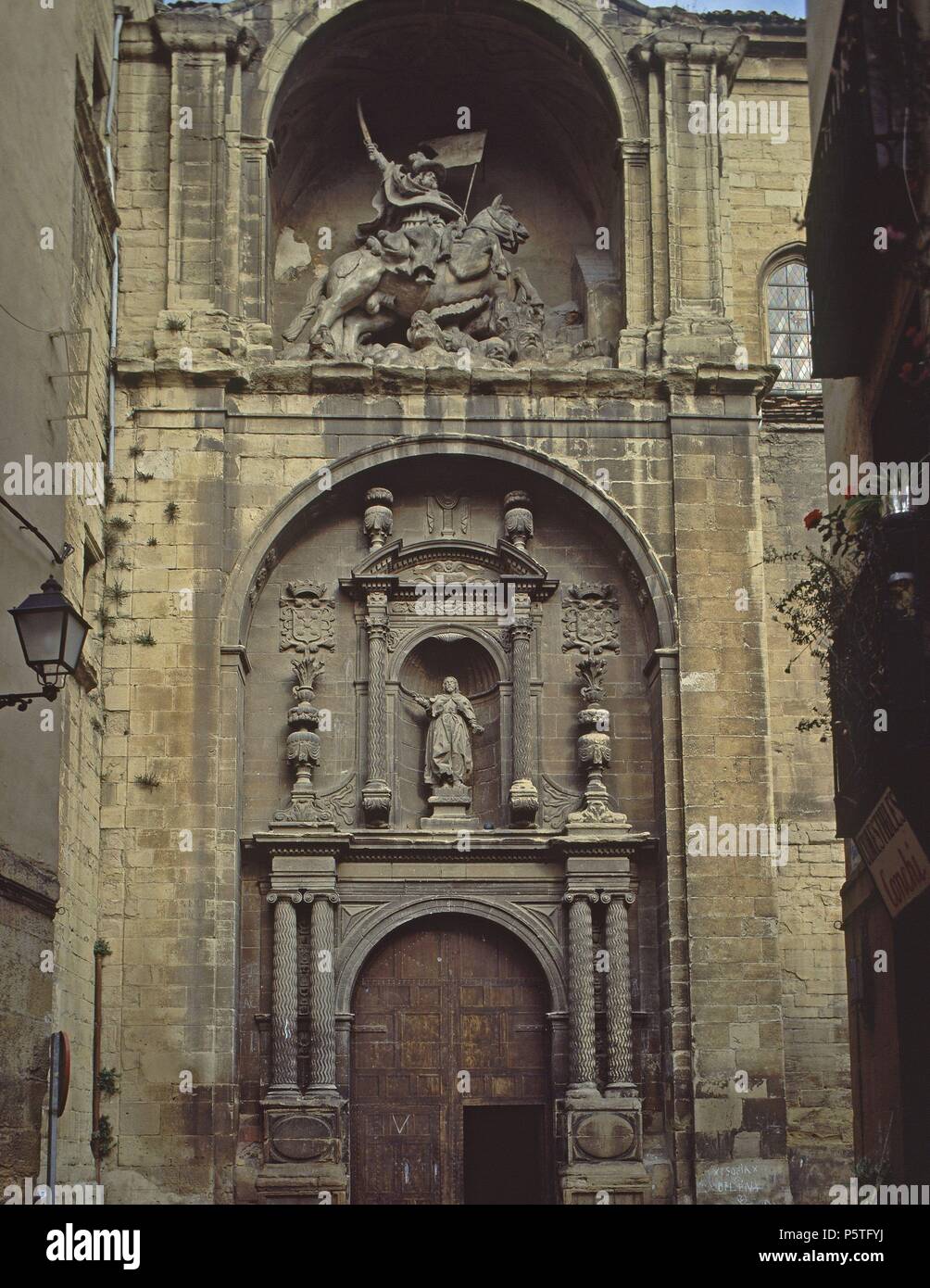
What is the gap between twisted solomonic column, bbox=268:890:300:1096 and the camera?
16.6 m

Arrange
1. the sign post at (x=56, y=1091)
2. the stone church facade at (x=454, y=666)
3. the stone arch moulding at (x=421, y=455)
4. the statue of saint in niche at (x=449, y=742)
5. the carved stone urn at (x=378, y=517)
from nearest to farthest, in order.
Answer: the sign post at (x=56, y=1091) → the stone church facade at (x=454, y=666) → the stone arch moulding at (x=421, y=455) → the statue of saint in niche at (x=449, y=742) → the carved stone urn at (x=378, y=517)

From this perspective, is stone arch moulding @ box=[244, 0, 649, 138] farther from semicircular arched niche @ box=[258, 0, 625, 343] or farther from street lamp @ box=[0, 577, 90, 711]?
street lamp @ box=[0, 577, 90, 711]

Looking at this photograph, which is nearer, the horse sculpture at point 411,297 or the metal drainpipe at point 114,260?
the metal drainpipe at point 114,260

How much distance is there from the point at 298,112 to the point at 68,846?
864 cm

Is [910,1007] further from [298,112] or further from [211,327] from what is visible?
[298,112]

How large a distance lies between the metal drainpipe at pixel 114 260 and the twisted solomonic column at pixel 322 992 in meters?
4.58

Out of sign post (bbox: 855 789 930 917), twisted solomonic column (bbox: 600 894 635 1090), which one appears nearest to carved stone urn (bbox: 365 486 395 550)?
twisted solomonic column (bbox: 600 894 635 1090)

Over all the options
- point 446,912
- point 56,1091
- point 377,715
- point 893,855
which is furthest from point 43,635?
point 446,912

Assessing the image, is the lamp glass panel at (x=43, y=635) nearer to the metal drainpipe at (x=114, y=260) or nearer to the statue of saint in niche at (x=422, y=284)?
the metal drainpipe at (x=114, y=260)

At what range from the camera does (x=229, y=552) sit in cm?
1758

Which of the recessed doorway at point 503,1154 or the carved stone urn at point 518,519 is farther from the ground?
the carved stone urn at point 518,519

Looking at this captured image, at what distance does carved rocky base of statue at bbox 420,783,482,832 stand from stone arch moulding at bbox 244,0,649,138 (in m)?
6.76

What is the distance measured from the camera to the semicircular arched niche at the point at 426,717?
1789 centimetres

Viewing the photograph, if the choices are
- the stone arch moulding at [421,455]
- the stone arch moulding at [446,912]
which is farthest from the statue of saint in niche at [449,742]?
the stone arch moulding at [421,455]
